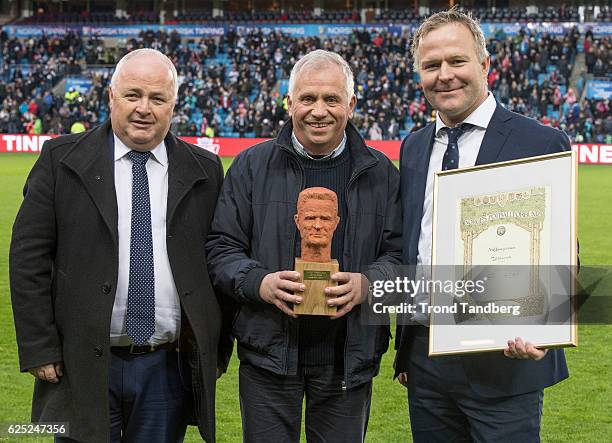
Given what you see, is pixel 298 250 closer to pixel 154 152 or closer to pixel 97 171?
pixel 154 152

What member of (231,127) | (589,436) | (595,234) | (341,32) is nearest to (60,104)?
(231,127)

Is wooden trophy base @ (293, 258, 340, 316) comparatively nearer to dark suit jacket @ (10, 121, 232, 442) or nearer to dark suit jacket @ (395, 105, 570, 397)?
dark suit jacket @ (395, 105, 570, 397)

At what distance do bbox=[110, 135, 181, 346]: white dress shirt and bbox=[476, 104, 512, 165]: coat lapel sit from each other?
1326mm

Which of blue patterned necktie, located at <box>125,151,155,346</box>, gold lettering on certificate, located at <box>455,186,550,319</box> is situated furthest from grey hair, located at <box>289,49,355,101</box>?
blue patterned necktie, located at <box>125,151,155,346</box>

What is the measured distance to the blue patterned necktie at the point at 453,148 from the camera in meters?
3.44

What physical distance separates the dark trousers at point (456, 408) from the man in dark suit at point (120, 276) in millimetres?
876

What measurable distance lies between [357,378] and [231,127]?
3024cm

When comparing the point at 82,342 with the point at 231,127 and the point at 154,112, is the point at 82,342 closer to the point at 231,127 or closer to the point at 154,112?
the point at 154,112

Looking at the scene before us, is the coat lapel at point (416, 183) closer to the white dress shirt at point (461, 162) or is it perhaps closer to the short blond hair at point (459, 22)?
the white dress shirt at point (461, 162)

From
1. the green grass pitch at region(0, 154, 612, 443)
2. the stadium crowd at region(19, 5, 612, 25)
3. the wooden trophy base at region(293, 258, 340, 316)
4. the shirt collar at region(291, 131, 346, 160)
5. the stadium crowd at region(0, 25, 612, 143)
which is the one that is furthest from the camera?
the stadium crowd at region(19, 5, 612, 25)

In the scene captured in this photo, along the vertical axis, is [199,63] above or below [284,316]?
above

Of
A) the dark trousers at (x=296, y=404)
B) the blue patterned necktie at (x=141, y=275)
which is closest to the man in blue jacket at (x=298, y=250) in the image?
the dark trousers at (x=296, y=404)

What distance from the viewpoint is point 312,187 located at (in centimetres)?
343

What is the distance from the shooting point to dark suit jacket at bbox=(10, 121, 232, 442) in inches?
136
